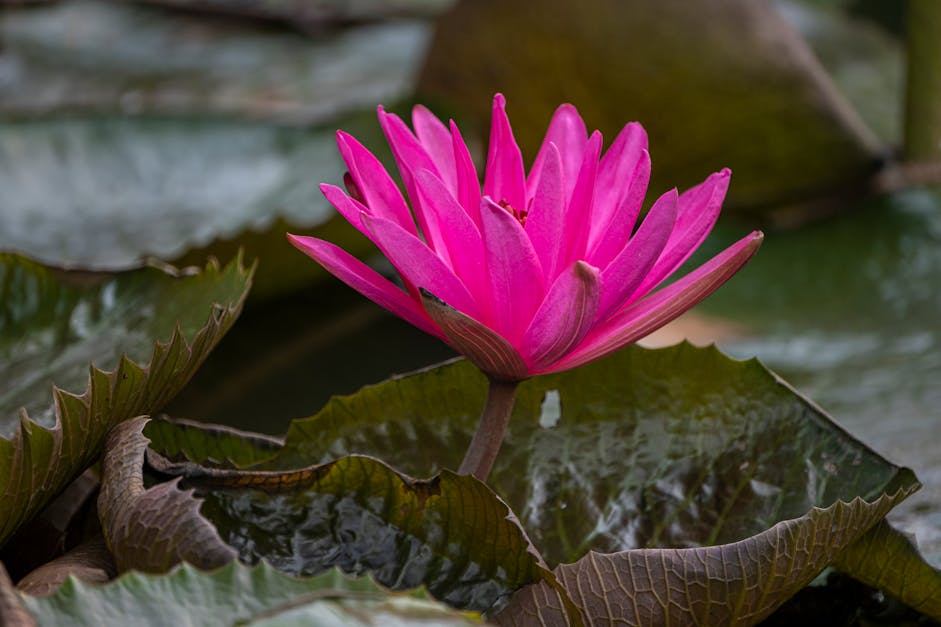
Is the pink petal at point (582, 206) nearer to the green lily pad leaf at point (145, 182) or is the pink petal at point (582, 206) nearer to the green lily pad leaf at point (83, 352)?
the green lily pad leaf at point (83, 352)

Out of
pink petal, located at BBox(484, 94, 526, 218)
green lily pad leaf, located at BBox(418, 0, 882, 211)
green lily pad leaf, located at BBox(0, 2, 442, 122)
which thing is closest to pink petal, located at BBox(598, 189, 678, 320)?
pink petal, located at BBox(484, 94, 526, 218)

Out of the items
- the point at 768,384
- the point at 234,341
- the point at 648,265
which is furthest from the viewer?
the point at 234,341

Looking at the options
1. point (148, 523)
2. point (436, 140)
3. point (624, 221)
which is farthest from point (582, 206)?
point (148, 523)

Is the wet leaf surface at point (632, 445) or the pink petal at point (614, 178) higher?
the pink petal at point (614, 178)

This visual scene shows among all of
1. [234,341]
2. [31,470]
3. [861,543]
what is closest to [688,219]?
[861,543]

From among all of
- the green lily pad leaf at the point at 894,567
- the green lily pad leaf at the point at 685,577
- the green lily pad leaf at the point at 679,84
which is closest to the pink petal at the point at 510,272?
the green lily pad leaf at the point at 685,577

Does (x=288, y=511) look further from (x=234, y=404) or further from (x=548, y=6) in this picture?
(x=548, y=6)

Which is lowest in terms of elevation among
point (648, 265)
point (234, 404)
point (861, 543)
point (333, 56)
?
point (234, 404)
